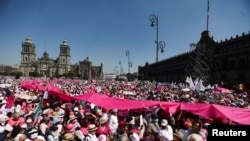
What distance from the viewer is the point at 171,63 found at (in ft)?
352

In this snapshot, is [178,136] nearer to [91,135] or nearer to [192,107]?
[91,135]

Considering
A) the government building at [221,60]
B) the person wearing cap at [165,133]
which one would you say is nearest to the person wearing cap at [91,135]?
the person wearing cap at [165,133]

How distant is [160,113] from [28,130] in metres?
5.16

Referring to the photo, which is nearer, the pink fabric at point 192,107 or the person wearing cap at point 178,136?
the person wearing cap at point 178,136

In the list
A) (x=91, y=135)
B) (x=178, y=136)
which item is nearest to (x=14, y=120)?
(x=91, y=135)

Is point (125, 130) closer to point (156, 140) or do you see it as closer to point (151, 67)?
point (156, 140)

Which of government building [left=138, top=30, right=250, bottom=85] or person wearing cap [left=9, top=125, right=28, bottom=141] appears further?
government building [left=138, top=30, right=250, bottom=85]

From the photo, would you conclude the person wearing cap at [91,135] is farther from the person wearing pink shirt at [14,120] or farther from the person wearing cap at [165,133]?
the person wearing pink shirt at [14,120]

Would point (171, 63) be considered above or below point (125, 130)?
above

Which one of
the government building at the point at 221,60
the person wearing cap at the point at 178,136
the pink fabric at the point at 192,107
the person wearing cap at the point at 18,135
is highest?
the government building at the point at 221,60

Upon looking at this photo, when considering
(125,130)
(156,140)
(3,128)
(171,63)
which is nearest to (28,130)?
(3,128)

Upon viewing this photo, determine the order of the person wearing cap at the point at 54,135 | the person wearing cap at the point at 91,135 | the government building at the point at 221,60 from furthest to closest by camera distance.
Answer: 1. the government building at the point at 221,60
2. the person wearing cap at the point at 54,135
3. the person wearing cap at the point at 91,135

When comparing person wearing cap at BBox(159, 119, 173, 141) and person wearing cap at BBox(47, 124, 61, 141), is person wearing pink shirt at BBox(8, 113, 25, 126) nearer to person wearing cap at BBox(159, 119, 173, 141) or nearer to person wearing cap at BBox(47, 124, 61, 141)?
person wearing cap at BBox(47, 124, 61, 141)

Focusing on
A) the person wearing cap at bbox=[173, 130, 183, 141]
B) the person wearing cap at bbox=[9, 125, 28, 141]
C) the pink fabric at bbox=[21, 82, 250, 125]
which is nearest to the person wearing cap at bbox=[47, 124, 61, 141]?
the person wearing cap at bbox=[9, 125, 28, 141]
